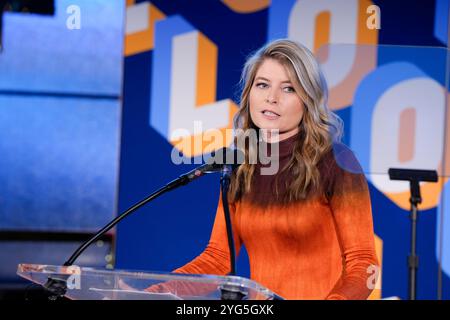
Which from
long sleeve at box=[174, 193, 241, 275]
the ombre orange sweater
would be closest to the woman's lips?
the ombre orange sweater

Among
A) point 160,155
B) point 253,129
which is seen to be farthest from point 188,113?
point 253,129

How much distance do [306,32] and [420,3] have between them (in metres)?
0.51

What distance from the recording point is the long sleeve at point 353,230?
219 cm

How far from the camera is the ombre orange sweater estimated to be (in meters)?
2.29

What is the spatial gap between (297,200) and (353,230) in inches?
9.6

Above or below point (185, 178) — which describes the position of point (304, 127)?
above

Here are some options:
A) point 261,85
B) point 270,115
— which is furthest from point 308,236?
point 261,85

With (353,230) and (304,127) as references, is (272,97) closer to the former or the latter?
(304,127)

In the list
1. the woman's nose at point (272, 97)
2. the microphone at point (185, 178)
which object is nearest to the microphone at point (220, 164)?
the microphone at point (185, 178)

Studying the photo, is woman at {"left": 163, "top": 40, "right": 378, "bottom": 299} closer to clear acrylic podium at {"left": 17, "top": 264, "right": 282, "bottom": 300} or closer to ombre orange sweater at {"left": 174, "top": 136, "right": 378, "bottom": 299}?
ombre orange sweater at {"left": 174, "top": 136, "right": 378, "bottom": 299}

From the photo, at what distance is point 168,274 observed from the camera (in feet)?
5.23

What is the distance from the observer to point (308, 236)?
2.36m
